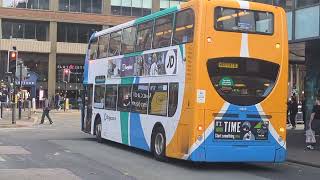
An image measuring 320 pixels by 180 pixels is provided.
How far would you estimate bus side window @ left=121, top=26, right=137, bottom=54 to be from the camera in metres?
17.7

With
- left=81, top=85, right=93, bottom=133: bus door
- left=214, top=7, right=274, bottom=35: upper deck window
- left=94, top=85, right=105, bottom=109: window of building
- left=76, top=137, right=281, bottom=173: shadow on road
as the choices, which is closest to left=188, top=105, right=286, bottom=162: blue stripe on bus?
left=76, top=137, right=281, bottom=173: shadow on road

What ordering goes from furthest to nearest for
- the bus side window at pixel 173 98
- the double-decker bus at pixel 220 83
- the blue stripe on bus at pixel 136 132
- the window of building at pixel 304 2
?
the window of building at pixel 304 2, the blue stripe on bus at pixel 136 132, the bus side window at pixel 173 98, the double-decker bus at pixel 220 83

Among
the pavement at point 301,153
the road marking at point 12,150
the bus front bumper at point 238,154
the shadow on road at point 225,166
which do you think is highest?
the bus front bumper at point 238,154

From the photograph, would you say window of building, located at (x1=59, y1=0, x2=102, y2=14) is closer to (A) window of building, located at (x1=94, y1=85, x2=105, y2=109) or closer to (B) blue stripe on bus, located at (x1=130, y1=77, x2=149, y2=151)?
(A) window of building, located at (x1=94, y1=85, x2=105, y2=109)

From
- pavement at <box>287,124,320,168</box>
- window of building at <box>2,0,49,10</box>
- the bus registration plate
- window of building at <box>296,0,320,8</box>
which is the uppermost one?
window of building at <box>2,0,49,10</box>

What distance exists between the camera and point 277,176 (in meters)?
13.4

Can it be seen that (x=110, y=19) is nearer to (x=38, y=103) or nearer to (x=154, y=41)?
(x=38, y=103)

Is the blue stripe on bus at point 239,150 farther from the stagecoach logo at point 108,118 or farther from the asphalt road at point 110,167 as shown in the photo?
the stagecoach logo at point 108,118

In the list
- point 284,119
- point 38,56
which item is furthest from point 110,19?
point 284,119

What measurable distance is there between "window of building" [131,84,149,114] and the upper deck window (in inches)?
134

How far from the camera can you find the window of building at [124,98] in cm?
1788

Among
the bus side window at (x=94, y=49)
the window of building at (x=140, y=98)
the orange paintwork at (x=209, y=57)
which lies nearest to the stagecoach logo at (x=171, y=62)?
the orange paintwork at (x=209, y=57)

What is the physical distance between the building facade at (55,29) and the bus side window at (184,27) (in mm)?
54406

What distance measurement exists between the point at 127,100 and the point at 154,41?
263cm
